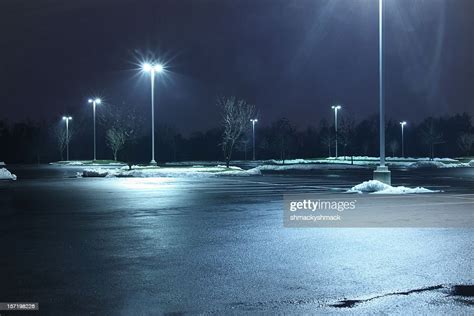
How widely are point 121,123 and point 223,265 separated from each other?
62372mm

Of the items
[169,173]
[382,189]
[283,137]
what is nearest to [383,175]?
[382,189]

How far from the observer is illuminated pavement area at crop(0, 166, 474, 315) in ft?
20.3

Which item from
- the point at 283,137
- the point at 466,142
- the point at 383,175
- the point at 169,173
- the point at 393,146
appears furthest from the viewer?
the point at 393,146

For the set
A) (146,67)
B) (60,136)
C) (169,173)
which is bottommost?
(169,173)

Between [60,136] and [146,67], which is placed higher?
[146,67]

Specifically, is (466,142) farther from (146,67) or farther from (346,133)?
(146,67)

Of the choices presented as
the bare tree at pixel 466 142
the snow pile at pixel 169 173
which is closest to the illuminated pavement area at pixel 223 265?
the snow pile at pixel 169 173

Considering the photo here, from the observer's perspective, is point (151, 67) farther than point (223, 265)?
Yes

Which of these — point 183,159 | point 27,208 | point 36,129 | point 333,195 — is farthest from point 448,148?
point 27,208

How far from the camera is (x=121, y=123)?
6862cm

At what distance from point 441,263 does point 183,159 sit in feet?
351

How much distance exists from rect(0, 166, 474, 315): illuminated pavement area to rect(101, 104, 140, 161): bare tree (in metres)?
46.8

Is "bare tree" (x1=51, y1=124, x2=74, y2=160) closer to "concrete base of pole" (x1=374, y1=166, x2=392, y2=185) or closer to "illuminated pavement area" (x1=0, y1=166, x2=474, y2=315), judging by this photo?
"concrete base of pole" (x1=374, y1=166, x2=392, y2=185)

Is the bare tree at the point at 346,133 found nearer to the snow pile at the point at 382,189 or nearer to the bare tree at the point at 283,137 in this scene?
the bare tree at the point at 283,137
